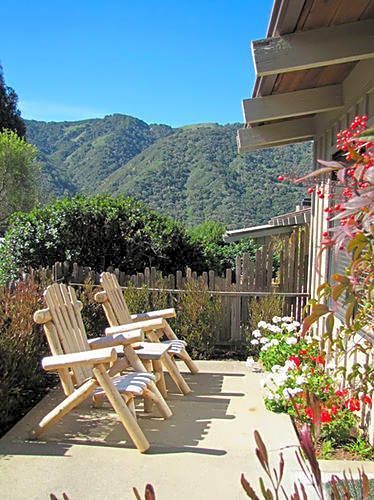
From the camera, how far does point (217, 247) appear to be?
10.5m

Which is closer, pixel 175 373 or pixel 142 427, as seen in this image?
pixel 142 427

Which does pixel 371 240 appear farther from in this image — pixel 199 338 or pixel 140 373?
pixel 199 338

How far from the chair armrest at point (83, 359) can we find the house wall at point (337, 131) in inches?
58.2

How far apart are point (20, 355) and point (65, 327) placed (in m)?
0.47

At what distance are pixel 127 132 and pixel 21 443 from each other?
45149mm

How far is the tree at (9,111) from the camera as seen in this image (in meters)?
32.9

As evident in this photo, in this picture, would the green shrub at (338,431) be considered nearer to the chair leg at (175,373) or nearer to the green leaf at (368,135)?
the chair leg at (175,373)

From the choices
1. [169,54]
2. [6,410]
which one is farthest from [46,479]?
[169,54]

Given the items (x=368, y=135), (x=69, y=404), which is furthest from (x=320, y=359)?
(x=368, y=135)

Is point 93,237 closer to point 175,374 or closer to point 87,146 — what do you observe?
point 175,374

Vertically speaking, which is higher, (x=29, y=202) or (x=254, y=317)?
(x=29, y=202)

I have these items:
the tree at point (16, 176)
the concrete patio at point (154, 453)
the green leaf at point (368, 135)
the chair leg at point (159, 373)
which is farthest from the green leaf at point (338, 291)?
the tree at point (16, 176)

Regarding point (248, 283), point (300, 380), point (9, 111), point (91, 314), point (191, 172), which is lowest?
point (300, 380)

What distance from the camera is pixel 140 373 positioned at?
4363mm
